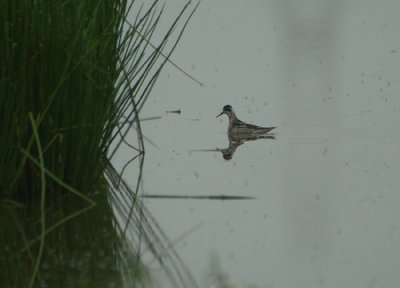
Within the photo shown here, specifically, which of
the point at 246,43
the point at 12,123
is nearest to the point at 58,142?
the point at 12,123

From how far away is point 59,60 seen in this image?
5.36 metres

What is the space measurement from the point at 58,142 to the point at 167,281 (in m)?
1.11

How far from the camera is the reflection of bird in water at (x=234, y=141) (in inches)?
273

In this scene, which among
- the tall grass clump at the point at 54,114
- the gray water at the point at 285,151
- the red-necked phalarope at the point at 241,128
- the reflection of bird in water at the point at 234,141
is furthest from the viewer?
the red-necked phalarope at the point at 241,128

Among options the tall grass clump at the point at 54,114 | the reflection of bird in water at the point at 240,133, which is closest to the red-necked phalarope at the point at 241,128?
the reflection of bird in water at the point at 240,133

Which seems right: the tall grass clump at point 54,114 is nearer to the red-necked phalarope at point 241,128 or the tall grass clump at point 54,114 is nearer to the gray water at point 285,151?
the gray water at point 285,151

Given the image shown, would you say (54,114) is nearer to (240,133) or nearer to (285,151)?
(285,151)

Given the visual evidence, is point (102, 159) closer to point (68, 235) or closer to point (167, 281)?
point (68, 235)

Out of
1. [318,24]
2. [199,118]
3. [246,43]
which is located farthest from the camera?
[318,24]

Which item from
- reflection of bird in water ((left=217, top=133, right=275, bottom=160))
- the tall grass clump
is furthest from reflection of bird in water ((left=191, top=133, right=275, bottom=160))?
the tall grass clump

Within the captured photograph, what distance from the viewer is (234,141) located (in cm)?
723

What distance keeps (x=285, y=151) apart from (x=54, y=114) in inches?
73.2

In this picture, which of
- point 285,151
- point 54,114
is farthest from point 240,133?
point 54,114

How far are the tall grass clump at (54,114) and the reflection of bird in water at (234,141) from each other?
125 cm
